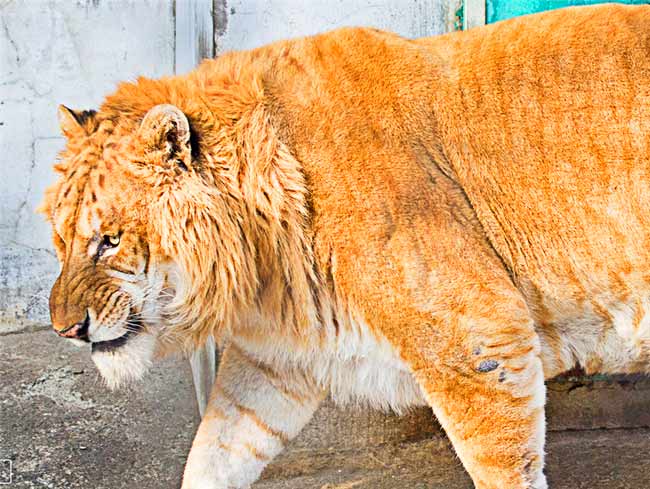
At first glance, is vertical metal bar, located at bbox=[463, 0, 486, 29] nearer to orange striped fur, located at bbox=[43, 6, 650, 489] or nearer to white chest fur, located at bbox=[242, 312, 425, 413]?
orange striped fur, located at bbox=[43, 6, 650, 489]

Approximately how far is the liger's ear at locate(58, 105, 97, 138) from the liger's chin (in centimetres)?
67

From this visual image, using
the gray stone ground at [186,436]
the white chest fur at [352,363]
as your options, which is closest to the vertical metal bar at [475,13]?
the gray stone ground at [186,436]

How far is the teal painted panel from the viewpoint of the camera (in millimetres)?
4266

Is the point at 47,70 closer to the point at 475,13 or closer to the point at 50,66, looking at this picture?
the point at 50,66

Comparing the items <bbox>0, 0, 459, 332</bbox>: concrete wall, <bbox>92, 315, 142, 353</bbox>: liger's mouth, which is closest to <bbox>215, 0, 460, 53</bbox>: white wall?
<bbox>0, 0, 459, 332</bbox>: concrete wall

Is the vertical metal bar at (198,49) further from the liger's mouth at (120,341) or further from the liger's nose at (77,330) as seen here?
the liger's nose at (77,330)

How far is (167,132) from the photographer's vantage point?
289 centimetres

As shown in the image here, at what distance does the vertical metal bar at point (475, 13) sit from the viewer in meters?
4.24

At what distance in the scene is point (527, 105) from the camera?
3.11 meters

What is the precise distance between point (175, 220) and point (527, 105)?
1187mm

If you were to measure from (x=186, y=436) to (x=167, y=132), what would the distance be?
177cm

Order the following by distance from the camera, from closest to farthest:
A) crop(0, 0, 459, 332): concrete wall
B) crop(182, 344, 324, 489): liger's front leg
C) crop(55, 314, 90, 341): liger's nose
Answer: crop(55, 314, 90, 341): liger's nose, crop(182, 344, 324, 489): liger's front leg, crop(0, 0, 459, 332): concrete wall

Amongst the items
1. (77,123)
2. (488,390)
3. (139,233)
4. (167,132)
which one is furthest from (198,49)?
(488,390)

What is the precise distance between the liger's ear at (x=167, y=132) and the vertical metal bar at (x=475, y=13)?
1.80 metres
